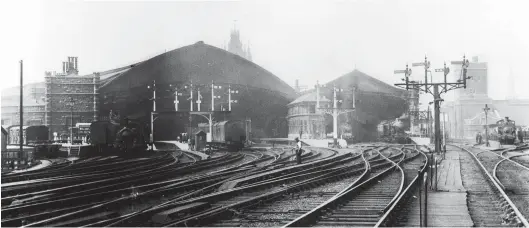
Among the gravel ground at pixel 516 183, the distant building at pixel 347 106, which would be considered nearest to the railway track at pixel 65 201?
the gravel ground at pixel 516 183

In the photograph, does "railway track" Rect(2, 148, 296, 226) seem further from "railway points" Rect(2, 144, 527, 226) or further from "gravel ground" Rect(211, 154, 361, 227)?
"gravel ground" Rect(211, 154, 361, 227)

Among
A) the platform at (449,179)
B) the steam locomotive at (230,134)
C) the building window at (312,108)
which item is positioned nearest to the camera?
the platform at (449,179)

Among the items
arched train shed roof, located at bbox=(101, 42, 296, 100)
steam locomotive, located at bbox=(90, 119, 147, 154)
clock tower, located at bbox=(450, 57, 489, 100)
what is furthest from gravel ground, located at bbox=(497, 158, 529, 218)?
steam locomotive, located at bbox=(90, 119, 147, 154)

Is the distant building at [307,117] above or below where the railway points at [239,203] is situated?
above

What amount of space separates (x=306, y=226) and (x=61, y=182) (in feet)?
22.2

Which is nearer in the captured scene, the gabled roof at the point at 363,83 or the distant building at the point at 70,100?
the distant building at the point at 70,100

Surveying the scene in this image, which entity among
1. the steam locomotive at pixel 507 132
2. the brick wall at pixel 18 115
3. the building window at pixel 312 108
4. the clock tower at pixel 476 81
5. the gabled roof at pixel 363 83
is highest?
the gabled roof at pixel 363 83

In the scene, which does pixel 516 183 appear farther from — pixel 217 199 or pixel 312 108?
pixel 312 108

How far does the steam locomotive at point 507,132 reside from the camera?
3209cm

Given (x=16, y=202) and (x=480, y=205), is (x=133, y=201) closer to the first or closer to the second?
(x=16, y=202)

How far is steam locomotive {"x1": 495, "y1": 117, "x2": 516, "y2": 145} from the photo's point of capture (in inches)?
1264

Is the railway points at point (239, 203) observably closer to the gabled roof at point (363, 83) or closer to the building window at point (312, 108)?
the building window at point (312, 108)

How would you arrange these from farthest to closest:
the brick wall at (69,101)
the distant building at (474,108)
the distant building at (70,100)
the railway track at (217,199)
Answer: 1. the distant building at (474,108)
2. the brick wall at (69,101)
3. the distant building at (70,100)
4. the railway track at (217,199)

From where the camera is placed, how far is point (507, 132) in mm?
32625
